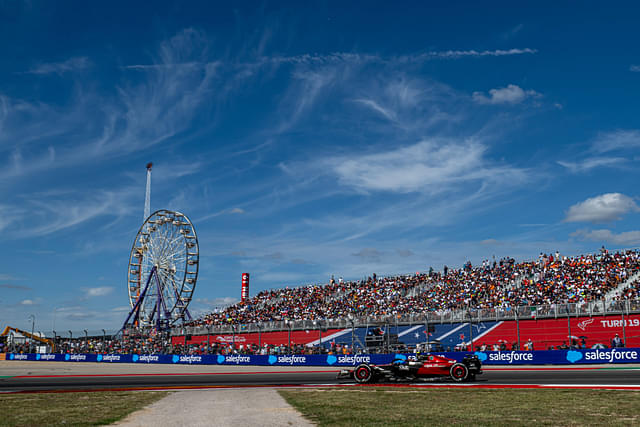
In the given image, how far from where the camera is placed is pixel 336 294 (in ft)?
212

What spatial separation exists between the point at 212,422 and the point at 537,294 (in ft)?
129

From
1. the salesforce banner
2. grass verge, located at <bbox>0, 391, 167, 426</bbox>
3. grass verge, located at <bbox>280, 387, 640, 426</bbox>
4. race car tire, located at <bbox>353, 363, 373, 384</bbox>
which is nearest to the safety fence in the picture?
the salesforce banner

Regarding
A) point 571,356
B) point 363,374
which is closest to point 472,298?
point 571,356

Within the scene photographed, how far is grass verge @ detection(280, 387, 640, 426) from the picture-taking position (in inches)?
445

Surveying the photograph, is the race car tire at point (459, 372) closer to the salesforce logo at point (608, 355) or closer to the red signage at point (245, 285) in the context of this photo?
the salesforce logo at point (608, 355)

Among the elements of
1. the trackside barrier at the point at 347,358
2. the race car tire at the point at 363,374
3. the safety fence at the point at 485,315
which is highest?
the safety fence at the point at 485,315

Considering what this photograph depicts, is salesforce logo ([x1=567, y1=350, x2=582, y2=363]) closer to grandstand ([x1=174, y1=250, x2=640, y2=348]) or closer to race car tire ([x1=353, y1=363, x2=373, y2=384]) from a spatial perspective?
grandstand ([x1=174, y1=250, x2=640, y2=348])

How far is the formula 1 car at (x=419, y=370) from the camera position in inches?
904

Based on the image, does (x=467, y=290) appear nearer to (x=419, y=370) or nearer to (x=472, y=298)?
Answer: (x=472, y=298)

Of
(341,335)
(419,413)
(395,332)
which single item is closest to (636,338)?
(395,332)

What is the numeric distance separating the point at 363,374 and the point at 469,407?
10392 millimetres

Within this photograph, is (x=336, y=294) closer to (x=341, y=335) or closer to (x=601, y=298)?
(x=341, y=335)

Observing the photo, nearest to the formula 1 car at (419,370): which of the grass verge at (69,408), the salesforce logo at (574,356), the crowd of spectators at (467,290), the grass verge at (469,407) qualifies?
the grass verge at (469,407)

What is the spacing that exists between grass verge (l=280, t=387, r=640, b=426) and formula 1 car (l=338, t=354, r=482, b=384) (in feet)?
14.9
